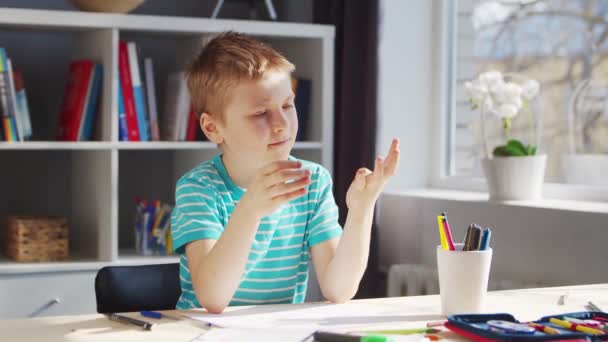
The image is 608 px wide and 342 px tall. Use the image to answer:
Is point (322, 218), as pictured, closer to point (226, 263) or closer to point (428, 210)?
point (226, 263)

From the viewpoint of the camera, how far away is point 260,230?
1595mm

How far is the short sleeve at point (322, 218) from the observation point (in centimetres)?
164

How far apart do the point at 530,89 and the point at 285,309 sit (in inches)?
59.1

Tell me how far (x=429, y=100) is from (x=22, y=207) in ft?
4.89

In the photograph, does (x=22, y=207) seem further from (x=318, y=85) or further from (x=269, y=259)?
(x=269, y=259)

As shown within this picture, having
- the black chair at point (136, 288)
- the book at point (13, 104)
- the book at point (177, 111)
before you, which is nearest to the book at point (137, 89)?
the book at point (177, 111)

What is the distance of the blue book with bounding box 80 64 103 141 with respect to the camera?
2.77 metres

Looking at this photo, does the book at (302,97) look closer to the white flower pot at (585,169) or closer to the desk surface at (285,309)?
the white flower pot at (585,169)

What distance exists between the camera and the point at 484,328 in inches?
44.9

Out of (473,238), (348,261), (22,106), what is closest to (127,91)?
(22,106)

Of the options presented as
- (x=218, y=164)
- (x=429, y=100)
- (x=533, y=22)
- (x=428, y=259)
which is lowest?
(x=428, y=259)

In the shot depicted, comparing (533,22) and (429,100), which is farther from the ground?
(533,22)

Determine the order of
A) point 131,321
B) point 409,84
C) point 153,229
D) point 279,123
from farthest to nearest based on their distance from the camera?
point 409,84
point 153,229
point 279,123
point 131,321

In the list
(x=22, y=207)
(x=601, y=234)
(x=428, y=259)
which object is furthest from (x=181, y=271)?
(x=22, y=207)
